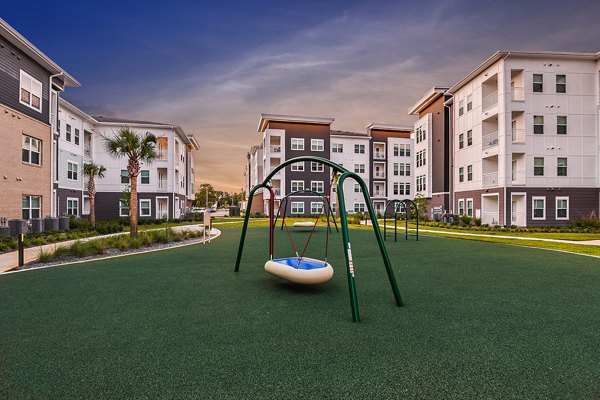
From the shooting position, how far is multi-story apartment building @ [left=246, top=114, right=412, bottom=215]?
46.7 meters

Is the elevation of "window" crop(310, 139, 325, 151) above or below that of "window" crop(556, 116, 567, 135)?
above

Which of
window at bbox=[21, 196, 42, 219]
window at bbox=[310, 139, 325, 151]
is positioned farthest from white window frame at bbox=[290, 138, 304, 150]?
window at bbox=[21, 196, 42, 219]

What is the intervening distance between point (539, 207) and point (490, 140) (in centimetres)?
664

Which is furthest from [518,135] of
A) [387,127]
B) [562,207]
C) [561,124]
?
[387,127]

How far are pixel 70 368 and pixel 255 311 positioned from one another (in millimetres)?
2726

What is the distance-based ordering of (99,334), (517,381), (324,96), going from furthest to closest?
1. (324,96)
2. (99,334)
3. (517,381)

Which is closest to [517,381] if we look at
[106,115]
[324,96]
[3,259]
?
[3,259]

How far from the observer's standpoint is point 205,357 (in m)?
3.93

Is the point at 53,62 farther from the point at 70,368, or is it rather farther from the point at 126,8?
the point at 70,368

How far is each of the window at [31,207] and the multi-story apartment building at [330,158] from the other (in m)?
28.0

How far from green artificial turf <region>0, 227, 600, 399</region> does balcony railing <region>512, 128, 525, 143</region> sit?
21.5 m

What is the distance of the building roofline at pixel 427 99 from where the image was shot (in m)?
36.0

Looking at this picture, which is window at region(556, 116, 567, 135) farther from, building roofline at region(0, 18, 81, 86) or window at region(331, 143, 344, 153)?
building roofline at region(0, 18, 81, 86)

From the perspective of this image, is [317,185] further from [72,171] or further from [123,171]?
[72,171]
